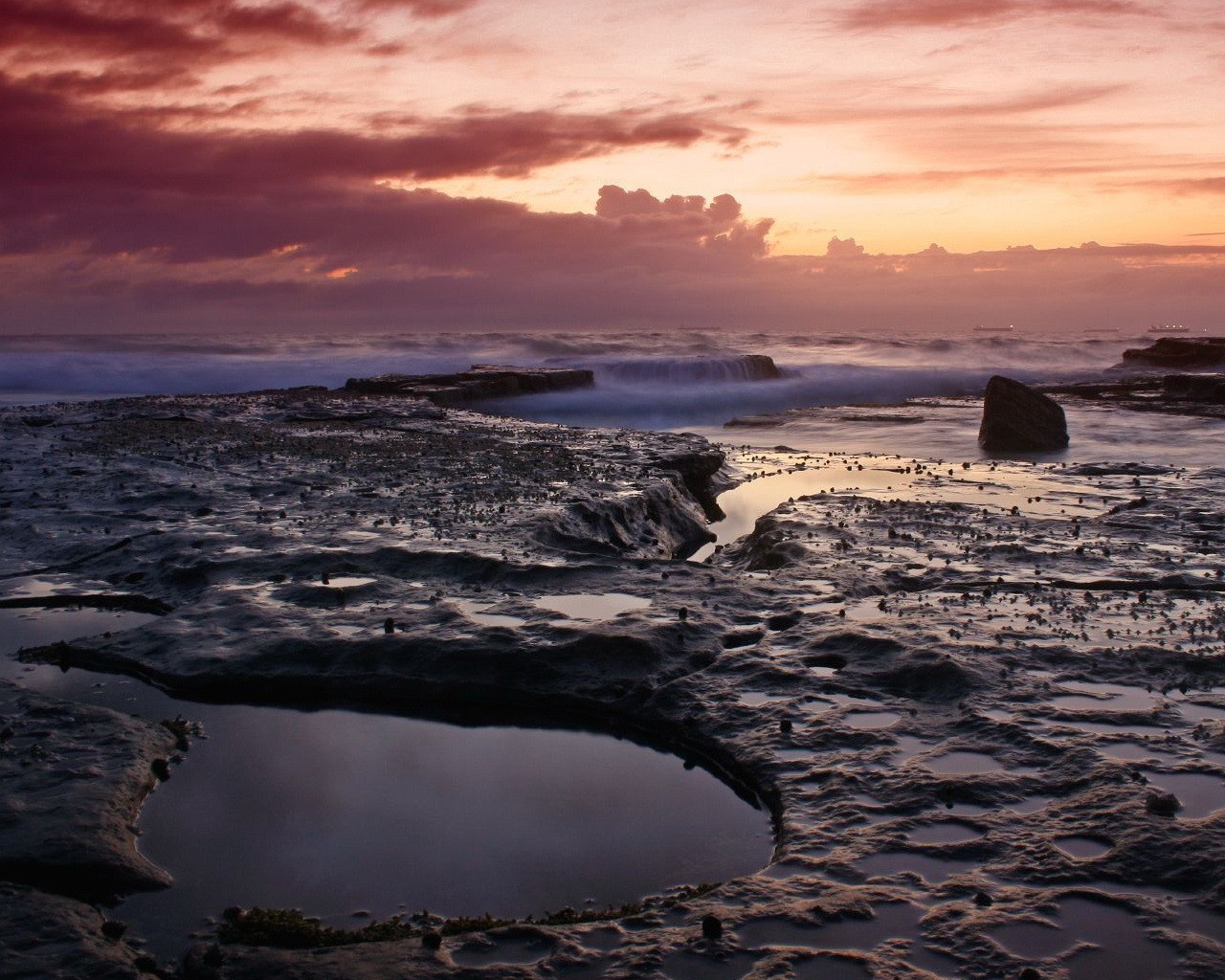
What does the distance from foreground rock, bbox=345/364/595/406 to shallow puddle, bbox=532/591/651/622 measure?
19853 mm

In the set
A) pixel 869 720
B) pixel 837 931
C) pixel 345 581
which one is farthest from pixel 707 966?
pixel 345 581

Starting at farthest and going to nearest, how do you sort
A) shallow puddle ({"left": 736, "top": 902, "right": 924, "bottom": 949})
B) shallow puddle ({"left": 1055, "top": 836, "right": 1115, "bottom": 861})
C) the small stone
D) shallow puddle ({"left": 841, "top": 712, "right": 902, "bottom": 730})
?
shallow puddle ({"left": 841, "top": 712, "right": 902, "bottom": 730})
the small stone
shallow puddle ({"left": 1055, "top": 836, "right": 1115, "bottom": 861})
shallow puddle ({"left": 736, "top": 902, "right": 924, "bottom": 949})

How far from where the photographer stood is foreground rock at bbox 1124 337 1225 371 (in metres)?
48.3

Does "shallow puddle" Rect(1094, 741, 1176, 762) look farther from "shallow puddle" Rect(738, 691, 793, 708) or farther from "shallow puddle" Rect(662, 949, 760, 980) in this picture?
"shallow puddle" Rect(662, 949, 760, 980)

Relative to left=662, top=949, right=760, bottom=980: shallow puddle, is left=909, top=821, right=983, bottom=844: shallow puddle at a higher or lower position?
higher

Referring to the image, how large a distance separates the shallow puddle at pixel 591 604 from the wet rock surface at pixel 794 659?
0.27ft

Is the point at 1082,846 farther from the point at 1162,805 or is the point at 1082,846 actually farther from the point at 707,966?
the point at 707,966

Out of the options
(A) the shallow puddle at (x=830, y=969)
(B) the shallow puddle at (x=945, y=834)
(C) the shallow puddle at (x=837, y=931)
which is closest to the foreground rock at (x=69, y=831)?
(C) the shallow puddle at (x=837, y=931)

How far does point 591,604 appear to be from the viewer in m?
7.91

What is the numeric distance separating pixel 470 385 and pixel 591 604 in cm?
2221

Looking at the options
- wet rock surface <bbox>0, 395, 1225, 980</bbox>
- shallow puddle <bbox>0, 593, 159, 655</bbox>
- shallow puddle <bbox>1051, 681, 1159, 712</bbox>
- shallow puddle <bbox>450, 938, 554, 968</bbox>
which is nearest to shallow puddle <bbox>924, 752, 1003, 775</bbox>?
wet rock surface <bbox>0, 395, 1225, 980</bbox>

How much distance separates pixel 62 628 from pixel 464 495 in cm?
467

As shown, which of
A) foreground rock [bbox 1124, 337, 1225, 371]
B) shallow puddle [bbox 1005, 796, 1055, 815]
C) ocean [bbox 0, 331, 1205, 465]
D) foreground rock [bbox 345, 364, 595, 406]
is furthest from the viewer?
foreground rock [bbox 1124, 337, 1225, 371]

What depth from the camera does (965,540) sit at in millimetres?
10375
